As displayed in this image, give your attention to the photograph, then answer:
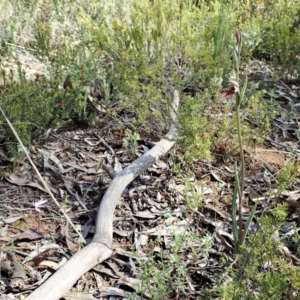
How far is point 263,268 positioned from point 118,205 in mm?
862

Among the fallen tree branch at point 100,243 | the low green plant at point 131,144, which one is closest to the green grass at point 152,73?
the low green plant at point 131,144

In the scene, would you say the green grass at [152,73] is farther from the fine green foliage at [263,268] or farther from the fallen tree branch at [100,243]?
the fallen tree branch at [100,243]

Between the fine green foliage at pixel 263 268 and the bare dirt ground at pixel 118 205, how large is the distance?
29 cm

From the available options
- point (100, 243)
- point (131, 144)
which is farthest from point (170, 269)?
point (131, 144)

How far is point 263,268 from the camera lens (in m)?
1.97

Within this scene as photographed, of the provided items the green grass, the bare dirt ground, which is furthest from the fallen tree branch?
the green grass

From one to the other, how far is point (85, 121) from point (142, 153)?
20.2 inches

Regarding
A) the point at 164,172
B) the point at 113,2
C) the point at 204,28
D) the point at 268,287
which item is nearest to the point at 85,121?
the point at 164,172

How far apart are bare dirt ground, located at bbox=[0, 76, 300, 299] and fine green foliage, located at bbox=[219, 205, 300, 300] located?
0.94 feet

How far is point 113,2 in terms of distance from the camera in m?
5.18

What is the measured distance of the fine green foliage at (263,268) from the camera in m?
1.53

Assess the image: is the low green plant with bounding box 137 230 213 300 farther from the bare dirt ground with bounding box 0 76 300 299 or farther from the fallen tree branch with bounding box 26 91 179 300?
the fallen tree branch with bounding box 26 91 179 300

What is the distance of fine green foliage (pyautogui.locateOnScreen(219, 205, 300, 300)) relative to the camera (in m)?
1.53

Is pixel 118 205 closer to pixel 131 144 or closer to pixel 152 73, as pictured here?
pixel 131 144
